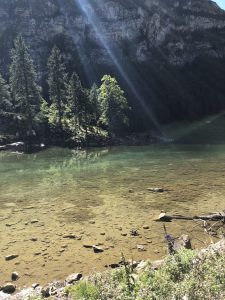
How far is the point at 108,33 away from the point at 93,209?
142901mm

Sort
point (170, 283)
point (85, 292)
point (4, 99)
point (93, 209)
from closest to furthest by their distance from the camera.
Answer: point (170, 283) < point (85, 292) < point (93, 209) < point (4, 99)

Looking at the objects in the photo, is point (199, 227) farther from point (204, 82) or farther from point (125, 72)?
point (204, 82)

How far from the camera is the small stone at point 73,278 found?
16.2 m

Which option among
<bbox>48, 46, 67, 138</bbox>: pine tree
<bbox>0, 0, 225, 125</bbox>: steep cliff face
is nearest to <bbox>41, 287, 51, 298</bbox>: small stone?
<bbox>48, 46, 67, 138</bbox>: pine tree

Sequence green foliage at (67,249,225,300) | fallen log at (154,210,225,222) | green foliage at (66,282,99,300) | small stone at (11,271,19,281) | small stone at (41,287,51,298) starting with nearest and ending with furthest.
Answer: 1. green foliage at (67,249,225,300)
2. green foliage at (66,282,99,300)
3. small stone at (41,287,51,298)
4. small stone at (11,271,19,281)
5. fallen log at (154,210,225,222)

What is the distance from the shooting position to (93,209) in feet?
90.9

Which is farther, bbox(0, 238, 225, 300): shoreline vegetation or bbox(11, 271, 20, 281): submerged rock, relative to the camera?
bbox(11, 271, 20, 281): submerged rock

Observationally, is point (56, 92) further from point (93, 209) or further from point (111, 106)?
point (93, 209)

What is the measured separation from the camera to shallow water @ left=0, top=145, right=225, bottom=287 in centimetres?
1927

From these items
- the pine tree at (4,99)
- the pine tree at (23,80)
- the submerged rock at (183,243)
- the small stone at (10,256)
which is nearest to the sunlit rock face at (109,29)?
the pine tree at (4,99)

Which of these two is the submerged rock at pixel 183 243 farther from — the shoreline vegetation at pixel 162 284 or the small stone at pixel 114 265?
the small stone at pixel 114 265

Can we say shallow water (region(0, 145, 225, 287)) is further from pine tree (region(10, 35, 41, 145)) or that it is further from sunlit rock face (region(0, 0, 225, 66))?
sunlit rock face (region(0, 0, 225, 66))

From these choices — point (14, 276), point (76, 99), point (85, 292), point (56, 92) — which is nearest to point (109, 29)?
point (56, 92)

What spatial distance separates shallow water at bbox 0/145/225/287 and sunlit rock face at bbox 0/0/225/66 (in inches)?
4209
